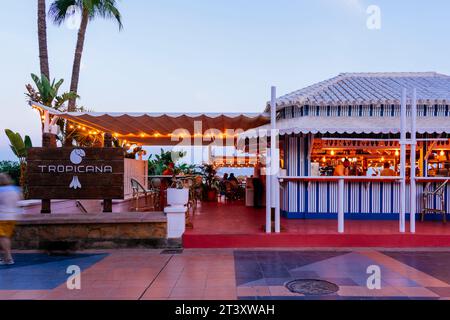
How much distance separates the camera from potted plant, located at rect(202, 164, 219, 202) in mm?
15335

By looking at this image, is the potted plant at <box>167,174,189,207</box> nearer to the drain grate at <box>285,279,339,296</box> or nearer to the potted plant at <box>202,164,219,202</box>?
the drain grate at <box>285,279,339,296</box>

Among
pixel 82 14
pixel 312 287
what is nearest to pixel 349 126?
pixel 312 287

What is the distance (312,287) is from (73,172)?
5.97 m

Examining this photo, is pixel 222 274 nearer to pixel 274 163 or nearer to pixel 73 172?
pixel 274 163

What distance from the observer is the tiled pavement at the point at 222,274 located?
475cm

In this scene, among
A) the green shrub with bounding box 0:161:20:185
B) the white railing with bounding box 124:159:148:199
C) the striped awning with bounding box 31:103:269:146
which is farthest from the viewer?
the green shrub with bounding box 0:161:20:185

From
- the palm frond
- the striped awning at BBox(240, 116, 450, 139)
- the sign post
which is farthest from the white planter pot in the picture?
the palm frond

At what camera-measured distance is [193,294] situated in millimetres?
4754

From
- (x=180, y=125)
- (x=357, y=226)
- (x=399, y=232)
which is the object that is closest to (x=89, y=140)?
(x=180, y=125)

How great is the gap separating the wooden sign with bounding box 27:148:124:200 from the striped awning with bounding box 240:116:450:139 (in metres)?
3.51

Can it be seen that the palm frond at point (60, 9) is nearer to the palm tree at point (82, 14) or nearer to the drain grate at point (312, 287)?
the palm tree at point (82, 14)

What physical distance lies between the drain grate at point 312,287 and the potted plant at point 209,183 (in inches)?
401

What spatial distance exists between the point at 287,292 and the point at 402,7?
992 centimetres
